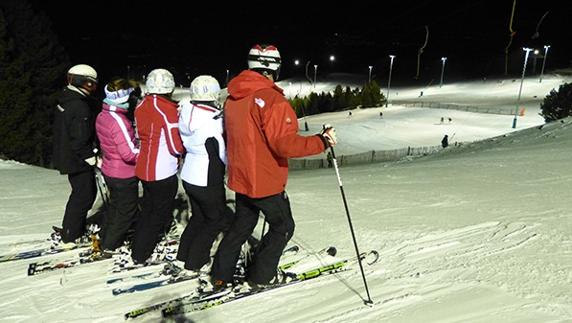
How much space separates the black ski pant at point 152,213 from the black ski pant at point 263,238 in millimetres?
812

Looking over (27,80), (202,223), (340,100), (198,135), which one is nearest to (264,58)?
(198,135)

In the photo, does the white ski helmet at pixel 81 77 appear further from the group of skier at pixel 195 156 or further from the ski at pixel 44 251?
the ski at pixel 44 251

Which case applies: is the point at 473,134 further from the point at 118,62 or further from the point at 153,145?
the point at 118,62

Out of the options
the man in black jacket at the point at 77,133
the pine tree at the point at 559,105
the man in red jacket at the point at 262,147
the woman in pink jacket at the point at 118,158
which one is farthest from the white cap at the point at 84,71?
the pine tree at the point at 559,105

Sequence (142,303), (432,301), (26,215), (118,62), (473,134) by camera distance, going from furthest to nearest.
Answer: (118,62) → (473,134) → (26,215) → (142,303) → (432,301)

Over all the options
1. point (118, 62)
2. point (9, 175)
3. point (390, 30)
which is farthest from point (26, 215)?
point (390, 30)

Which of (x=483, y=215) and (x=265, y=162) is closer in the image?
(x=265, y=162)

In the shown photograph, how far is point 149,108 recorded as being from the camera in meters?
3.86

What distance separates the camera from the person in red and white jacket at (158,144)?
3867 millimetres

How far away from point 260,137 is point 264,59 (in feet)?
1.75

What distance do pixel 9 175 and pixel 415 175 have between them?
377 inches

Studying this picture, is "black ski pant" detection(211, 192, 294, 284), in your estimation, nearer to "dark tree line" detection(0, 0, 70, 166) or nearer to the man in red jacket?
the man in red jacket

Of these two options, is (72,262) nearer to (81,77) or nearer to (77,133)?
(77,133)

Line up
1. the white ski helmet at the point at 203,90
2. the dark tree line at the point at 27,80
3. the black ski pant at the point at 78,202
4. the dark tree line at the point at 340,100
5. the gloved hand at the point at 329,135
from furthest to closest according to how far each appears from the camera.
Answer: the dark tree line at the point at 340,100 < the dark tree line at the point at 27,80 < the black ski pant at the point at 78,202 < the white ski helmet at the point at 203,90 < the gloved hand at the point at 329,135
